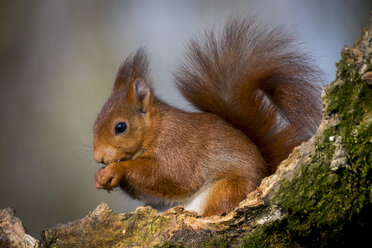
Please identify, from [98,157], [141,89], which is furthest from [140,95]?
[98,157]

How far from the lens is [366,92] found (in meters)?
0.91

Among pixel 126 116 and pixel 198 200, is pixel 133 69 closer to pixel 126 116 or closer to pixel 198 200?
pixel 126 116

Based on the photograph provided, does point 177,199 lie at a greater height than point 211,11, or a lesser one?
lesser

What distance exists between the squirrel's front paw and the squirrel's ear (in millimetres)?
278

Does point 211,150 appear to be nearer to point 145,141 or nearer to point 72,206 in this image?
point 145,141

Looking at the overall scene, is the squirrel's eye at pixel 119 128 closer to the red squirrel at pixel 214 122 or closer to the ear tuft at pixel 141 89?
the red squirrel at pixel 214 122

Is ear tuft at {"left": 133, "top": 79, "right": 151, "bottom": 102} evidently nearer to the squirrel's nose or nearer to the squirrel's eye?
the squirrel's eye

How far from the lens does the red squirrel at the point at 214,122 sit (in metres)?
1.55

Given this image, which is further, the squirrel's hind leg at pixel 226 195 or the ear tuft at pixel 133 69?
the ear tuft at pixel 133 69

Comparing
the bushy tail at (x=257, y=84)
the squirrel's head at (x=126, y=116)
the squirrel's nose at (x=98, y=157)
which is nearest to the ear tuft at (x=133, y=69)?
the squirrel's head at (x=126, y=116)

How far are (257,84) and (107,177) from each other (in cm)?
63

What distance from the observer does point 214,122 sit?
166 cm

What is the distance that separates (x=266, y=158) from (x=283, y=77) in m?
0.31

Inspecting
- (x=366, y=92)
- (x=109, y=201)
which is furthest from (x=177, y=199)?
(x=109, y=201)
